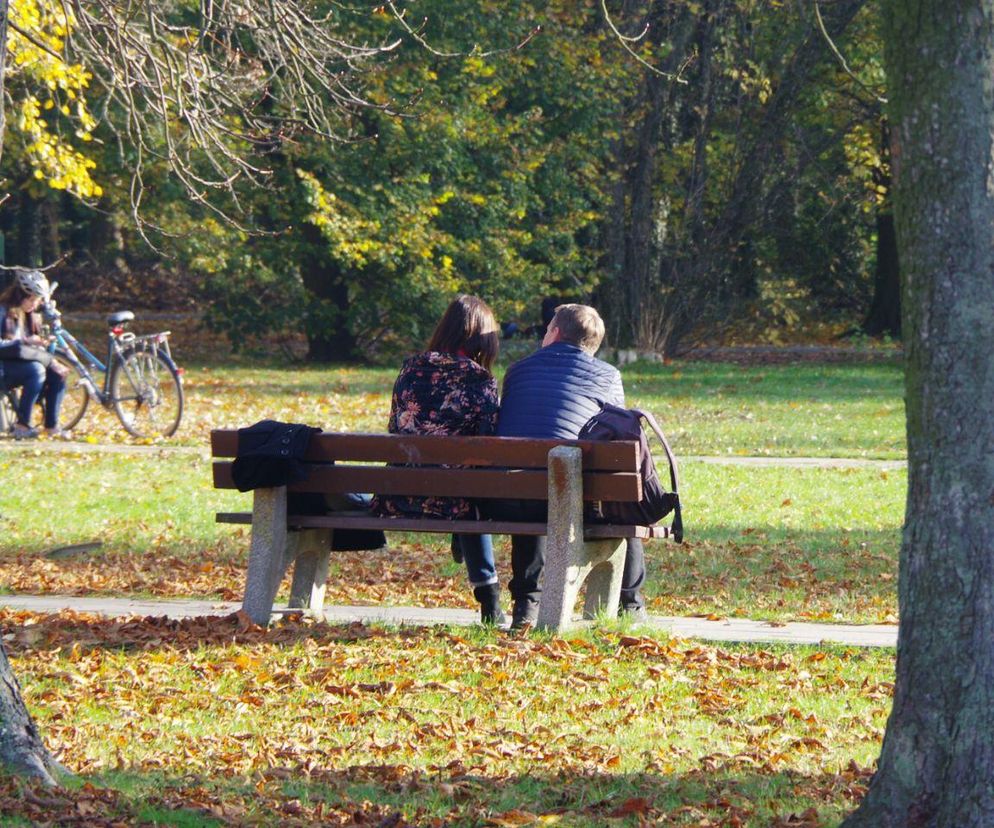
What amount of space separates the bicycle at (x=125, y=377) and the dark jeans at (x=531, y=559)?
839 cm

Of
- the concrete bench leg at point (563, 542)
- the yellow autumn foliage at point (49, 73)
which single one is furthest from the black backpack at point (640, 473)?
the yellow autumn foliage at point (49, 73)

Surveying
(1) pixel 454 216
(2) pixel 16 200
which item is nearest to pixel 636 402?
(1) pixel 454 216

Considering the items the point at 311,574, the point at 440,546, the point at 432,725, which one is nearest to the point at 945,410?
the point at 432,725

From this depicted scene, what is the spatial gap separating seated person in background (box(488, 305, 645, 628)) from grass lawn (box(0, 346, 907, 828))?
1.54 feet

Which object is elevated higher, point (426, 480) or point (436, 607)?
point (426, 480)

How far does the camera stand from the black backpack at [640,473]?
661 cm

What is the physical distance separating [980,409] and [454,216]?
21.8 meters

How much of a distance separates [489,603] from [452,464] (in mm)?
746

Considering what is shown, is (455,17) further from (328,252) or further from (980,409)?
(980,409)

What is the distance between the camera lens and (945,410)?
144 inches

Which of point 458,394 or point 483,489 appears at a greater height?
point 458,394

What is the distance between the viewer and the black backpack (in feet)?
21.7

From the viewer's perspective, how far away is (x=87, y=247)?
4419 centimetres

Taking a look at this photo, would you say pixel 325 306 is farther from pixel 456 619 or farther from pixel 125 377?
pixel 456 619
